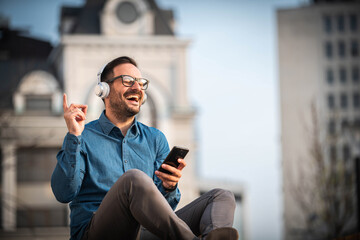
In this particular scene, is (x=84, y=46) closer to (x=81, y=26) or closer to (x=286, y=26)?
(x=81, y=26)

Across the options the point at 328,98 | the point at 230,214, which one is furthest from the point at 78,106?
the point at 328,98

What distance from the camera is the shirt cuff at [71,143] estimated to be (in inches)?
96.5

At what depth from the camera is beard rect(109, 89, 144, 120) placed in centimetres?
282

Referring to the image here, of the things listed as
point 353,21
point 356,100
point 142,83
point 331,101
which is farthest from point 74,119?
point 353,21

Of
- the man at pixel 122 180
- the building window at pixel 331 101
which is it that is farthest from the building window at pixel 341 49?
the man at pixel 122 180

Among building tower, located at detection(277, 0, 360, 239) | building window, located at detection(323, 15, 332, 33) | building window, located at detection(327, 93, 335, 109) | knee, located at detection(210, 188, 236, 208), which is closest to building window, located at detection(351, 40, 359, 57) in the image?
building tower, located at detection(277, 0, 360, 239)

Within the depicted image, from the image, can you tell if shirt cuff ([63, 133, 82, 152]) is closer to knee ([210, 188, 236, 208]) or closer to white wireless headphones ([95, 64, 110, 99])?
white wireless headphones ([95, 64, 110, 99])

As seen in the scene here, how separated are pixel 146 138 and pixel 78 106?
0.49 meters

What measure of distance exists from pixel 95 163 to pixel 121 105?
14.6 inches

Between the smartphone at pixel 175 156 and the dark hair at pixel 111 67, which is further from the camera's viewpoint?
the dark hair at pixel 111 67

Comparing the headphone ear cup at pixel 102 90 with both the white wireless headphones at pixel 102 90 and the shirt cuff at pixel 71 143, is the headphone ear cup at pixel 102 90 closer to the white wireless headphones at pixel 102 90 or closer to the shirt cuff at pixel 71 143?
the white wireless headphones at pixel 102 90

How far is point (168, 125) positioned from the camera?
57.7ft

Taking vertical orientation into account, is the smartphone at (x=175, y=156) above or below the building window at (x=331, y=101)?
below

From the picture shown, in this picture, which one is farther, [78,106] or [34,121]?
[34,121]
